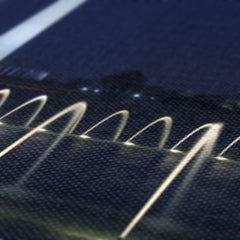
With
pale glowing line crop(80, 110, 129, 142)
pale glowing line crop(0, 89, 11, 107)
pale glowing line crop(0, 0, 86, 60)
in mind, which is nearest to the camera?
pale glowing line crop(80, 110, 129, 142)

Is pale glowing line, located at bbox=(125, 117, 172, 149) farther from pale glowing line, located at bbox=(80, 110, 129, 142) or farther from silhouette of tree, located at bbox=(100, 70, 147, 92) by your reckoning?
silhouette of tree, located at bbox=(100, 70, 147, 92)

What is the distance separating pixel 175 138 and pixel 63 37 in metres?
0.56

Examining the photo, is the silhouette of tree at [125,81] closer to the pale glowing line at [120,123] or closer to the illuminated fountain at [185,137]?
the pale glowing line at [120,123]

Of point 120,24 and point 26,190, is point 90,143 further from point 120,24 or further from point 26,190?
point 120,24

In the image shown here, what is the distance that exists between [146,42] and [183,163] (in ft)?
1.77

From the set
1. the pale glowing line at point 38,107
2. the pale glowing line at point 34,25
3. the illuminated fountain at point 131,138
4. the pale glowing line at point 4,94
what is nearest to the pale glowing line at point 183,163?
the illuminated fountain at point 131,138

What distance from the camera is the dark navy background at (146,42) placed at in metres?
1.17

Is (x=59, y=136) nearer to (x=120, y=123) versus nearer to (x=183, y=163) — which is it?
(x=120, y=123)

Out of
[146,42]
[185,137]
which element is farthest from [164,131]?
[146,42]

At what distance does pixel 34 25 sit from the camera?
1398 millimetres

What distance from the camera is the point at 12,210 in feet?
2.42

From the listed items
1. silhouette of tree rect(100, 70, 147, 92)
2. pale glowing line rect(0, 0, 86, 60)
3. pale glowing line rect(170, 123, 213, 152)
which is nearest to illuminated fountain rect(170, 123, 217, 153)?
pale glowing line rect(170, 123, 213, 152)

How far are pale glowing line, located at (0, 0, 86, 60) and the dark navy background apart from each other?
0.08 ft

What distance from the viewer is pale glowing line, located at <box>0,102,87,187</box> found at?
0.84 metres
